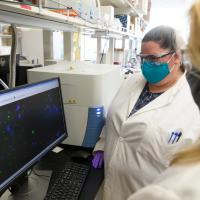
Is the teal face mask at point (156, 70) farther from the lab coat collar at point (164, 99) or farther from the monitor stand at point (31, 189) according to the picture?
the monitor stand at point (31, 189)

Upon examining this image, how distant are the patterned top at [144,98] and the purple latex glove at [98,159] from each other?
287 mm

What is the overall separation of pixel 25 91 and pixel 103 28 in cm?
114

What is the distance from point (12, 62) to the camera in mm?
1295

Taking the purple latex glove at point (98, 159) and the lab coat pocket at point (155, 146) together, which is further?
the purple latex glove at point (98, 159)

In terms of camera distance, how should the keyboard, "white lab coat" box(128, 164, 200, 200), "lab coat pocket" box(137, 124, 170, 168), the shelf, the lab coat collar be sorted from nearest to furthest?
"white lab coat" box(128, 164, 200, 200) → the shelf → the keyboard → "lab coat pocket" box(137, 124, 170, 168) → the lab coat collar

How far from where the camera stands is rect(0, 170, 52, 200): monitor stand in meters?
0.99

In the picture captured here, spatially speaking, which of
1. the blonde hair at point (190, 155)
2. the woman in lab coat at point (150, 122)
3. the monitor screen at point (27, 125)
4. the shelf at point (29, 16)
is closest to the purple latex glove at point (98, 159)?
the woman in lab coat at point (150, 122)

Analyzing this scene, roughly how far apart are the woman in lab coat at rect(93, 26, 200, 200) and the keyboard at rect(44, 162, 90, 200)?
138 millimetres

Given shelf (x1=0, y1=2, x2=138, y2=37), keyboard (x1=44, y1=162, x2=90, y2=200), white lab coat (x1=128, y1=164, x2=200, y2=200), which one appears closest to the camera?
white lab coat (x1=128, y1=164, x2=200, y2=200)

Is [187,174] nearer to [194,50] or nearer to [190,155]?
[190,155]

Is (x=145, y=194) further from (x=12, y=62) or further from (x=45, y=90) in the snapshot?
(x=12, y=62)

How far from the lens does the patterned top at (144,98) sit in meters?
1.34

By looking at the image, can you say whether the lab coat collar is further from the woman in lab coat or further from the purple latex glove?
the purple latex glove

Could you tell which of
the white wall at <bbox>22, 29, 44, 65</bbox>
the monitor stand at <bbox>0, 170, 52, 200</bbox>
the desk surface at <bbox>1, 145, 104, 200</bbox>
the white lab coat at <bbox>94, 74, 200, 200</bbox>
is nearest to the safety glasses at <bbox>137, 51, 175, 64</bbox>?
the white lab coat at <bbox>94, 74, 200, 200</bbox>
